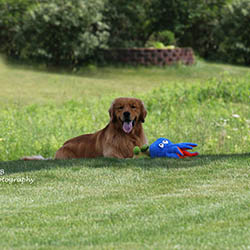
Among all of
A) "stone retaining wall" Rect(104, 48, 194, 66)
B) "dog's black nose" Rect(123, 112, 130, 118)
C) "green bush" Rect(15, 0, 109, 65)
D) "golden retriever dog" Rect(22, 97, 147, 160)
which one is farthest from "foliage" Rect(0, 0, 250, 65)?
"dog's black nose" Rect(123, 112, 130, 118)

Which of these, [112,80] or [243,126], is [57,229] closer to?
[243,126]

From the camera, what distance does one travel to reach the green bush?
19141 mm

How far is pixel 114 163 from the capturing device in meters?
6.89

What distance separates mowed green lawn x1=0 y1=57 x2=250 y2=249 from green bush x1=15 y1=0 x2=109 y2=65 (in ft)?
23.0

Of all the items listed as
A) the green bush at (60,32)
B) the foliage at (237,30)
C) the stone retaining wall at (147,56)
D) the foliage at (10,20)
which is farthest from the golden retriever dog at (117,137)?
the foliage at (237,30)

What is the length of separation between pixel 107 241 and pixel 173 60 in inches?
643

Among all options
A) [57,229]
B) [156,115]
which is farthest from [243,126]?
[57,229]

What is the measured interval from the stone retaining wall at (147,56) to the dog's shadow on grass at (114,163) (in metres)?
12.6

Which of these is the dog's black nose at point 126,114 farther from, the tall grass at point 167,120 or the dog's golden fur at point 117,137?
the tall grass at point 167,120

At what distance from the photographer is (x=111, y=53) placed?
66.3ft

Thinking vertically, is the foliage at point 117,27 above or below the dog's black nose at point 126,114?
above

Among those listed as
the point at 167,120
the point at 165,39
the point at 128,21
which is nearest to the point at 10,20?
the point at 128,21

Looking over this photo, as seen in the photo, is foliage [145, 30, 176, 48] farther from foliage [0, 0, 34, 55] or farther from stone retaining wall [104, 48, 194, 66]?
foliage [0, 0, 34, 55]

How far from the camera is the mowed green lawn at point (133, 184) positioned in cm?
417
